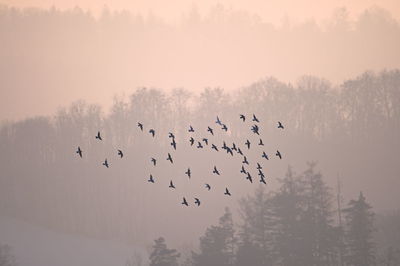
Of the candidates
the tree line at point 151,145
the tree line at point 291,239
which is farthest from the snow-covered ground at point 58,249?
the tree line at point 291,239

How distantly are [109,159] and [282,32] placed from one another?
78.5 meters

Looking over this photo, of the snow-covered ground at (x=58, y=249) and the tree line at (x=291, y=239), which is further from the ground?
the snow-covered ground at (x=58, y=249)

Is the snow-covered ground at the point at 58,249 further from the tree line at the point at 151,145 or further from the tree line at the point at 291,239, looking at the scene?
the tree line at the point at 291,239

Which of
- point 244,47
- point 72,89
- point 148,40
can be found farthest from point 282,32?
point 72,89

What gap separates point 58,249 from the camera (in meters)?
97.1

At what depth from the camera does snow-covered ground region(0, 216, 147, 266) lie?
303ft

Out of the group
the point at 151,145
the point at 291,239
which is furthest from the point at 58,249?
the point at 291,239

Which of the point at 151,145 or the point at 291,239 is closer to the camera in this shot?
the point at 291,239

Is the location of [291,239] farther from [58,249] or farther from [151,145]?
[151,145]

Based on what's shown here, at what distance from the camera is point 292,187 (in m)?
66.8

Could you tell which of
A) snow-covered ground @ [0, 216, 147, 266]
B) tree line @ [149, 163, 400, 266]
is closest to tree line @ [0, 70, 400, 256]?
snow-covered ground @ [0, 216, 147, 266]

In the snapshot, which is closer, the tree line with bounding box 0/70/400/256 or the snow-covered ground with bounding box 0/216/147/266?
the snow-covered ground with bounding box 0/216/147/266

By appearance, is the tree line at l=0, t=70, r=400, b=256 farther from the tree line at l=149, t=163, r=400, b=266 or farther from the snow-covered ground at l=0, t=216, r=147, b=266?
the tree line at l=149, t=163, r=400, b=266

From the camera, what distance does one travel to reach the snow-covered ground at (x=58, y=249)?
92.3 m
